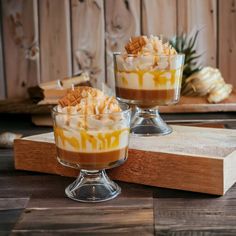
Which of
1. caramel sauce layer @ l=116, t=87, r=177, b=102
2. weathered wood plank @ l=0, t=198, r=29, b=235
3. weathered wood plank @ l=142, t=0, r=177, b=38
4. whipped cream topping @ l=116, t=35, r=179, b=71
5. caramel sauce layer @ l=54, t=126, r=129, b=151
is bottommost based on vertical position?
weathered wood plank @ l=0, t=198, r=29, b=235

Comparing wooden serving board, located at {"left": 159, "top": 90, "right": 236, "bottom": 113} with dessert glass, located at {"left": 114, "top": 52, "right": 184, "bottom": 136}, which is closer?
dessert glass, located at {"left": 114, "top": 52, "right": 184, "bottom": 136}

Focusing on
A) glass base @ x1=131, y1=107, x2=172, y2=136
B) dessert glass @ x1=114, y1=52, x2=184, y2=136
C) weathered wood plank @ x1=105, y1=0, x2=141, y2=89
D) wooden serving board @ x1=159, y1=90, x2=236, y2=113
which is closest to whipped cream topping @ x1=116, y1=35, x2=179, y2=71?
dessert glass @ x1=114, y1=52, x2=184, y2=136

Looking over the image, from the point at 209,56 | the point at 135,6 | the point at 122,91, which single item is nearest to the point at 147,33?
the point at 135,6

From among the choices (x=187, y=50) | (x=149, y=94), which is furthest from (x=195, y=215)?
(x=187, y=50)

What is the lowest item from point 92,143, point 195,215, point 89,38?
point 195,215

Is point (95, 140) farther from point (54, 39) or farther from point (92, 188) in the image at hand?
point (54, 39)

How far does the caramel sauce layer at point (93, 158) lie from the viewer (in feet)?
2.89

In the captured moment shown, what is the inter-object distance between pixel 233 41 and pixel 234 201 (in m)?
1.21

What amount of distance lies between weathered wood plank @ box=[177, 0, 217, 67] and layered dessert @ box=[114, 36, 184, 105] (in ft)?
2.95

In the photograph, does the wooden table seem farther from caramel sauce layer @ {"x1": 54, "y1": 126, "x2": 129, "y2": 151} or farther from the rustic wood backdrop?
the rustic wood backdrop

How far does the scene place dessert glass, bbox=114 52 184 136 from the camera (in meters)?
1.09

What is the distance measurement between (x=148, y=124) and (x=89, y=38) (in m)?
0.87

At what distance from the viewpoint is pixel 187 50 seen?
1.91 m

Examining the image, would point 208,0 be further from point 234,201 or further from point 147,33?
point 234,201
